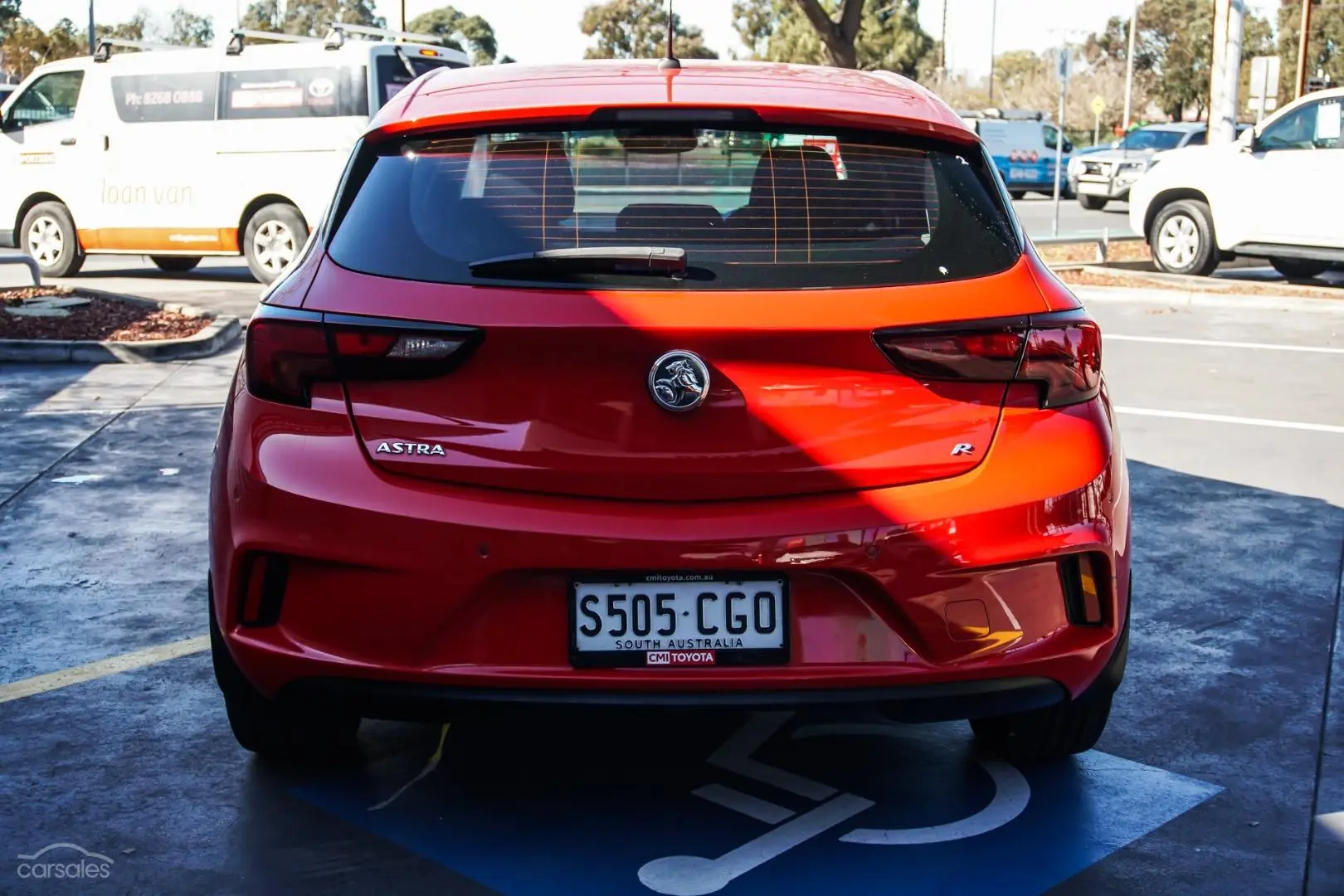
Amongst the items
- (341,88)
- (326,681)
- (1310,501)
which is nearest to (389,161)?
(326,681)

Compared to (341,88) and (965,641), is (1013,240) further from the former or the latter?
(341,88)

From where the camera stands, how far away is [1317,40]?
3241 inches

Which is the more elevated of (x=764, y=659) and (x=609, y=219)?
(x=609, y=219)

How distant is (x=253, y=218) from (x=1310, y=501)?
11.1 metres

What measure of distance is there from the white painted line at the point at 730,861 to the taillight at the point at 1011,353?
101cm

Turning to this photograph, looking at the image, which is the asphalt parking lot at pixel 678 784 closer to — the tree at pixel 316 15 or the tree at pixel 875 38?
the tree at pixel 875 38

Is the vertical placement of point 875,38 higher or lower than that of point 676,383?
Answer: higher

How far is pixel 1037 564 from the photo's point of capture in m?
3.15

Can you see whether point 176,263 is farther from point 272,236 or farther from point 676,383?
point 676,383

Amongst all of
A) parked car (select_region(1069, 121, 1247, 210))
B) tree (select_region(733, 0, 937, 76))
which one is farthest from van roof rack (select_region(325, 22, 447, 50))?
tree (select_region(733, 0, 937, 76))

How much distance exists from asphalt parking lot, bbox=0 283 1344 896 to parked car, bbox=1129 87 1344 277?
34.1 feet

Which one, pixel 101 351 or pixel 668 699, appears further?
pixel 101 351

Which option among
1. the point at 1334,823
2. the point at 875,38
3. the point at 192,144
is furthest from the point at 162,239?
the point at 875,38

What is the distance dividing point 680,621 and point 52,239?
14781mm
